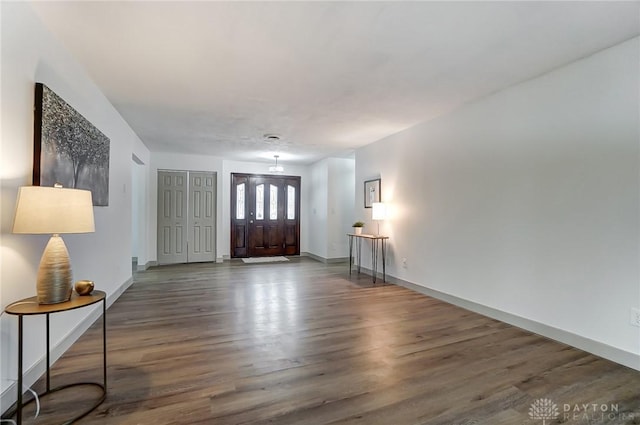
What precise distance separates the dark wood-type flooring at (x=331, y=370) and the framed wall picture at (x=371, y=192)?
2310 millimetres

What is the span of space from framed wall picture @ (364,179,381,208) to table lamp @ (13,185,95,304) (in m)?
4.43

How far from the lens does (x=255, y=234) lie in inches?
311

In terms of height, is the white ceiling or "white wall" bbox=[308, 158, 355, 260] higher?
the white ceiling

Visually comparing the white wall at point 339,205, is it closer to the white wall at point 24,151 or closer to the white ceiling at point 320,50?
the white ceiling at point 320,50

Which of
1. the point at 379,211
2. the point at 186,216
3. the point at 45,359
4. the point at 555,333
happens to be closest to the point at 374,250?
the point at 379,211

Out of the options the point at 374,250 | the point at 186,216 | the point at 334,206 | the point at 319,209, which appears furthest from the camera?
the point at 319,209

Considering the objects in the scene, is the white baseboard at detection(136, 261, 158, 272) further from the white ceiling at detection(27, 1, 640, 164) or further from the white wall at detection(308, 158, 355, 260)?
the white wall at detection(308, 158, 355, 260)

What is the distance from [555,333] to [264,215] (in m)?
6.44

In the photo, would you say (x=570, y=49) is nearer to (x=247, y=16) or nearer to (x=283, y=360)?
(x=247, y=16)

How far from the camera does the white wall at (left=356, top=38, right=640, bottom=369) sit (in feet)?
7.74

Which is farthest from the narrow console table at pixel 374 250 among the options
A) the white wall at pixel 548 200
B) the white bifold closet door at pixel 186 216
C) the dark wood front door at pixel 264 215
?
the white bifold closet door at pixel 186 216

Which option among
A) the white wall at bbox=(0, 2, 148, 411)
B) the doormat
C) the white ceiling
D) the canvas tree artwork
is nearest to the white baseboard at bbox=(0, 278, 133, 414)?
the white wall at bbox=(0, 2, 148, 411)

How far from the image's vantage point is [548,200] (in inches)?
112

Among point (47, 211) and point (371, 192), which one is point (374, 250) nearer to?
point (371, 192)
